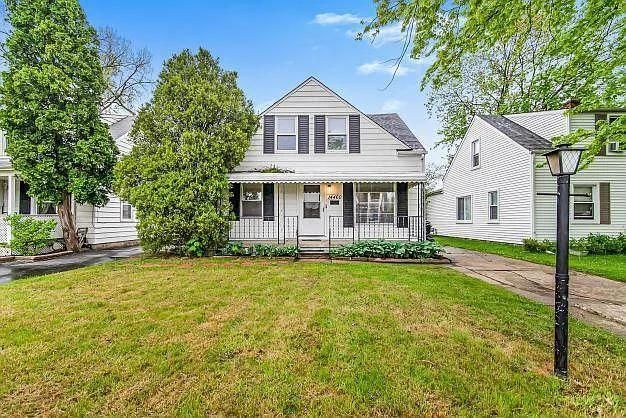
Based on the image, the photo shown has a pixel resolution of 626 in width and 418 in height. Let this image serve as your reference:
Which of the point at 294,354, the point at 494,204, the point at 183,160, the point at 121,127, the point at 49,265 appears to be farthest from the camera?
the point at 121,127

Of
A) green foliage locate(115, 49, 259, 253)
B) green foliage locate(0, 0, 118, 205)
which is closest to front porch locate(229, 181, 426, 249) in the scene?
green foliage locate(115, 49, 259, 253)

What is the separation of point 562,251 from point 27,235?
13593 mm

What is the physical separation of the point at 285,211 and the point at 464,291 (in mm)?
7424

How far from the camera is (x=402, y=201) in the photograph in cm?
1166

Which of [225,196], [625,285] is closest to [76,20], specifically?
[225,196]

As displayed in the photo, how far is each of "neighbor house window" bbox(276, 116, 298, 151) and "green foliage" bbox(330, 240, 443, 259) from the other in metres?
4.78

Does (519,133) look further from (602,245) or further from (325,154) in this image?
(325,154)

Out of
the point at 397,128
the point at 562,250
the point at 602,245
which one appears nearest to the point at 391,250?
the point at 562,250

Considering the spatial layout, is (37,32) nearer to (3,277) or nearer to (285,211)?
(3,277)

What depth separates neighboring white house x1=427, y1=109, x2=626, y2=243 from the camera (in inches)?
496

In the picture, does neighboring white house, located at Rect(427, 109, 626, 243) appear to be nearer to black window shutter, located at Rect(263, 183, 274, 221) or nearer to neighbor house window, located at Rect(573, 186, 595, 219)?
neighbor house window, located at Rect(573, 186, 595, 219)

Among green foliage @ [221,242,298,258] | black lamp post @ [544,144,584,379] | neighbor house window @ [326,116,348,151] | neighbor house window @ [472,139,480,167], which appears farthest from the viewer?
neighbor house window @ [472,139,480,167]

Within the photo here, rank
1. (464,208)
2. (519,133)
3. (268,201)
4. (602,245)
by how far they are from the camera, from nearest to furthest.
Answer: (602,245) → (268,201) → (519,133) → (464,208)

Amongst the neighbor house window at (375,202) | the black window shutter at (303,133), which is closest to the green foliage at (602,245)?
the neighbor house window at (375,202)
